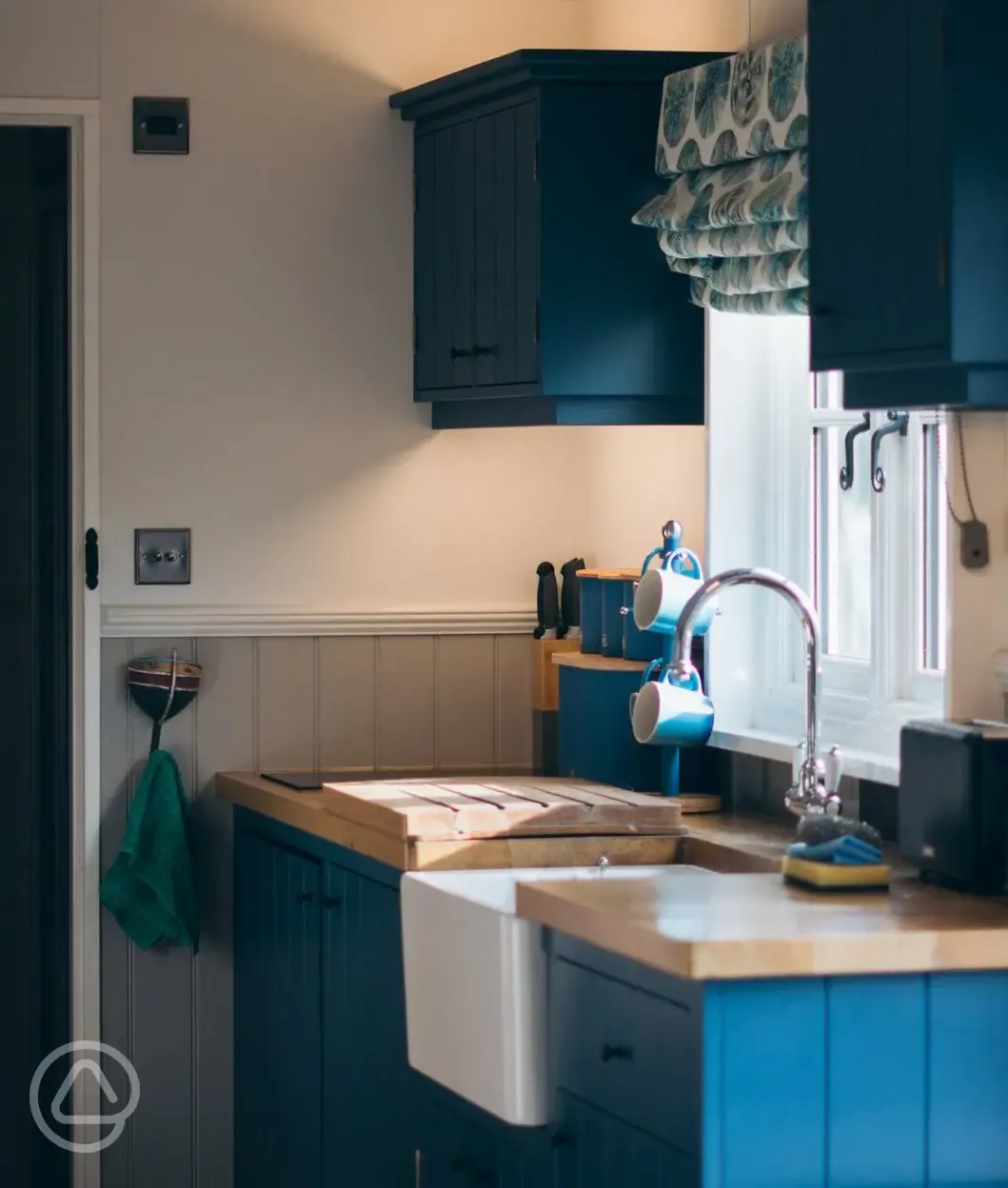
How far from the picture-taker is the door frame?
4254 mm

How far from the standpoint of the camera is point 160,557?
4.28 metres

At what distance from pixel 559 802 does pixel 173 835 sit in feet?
3.59

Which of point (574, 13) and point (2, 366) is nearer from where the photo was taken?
point (574, 13)

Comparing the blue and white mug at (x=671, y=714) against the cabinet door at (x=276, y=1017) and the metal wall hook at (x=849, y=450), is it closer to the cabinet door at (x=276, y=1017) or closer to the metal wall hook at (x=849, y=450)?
the metal wall hook at (x=849, y=450)

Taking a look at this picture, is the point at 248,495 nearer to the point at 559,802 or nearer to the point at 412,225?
the point at 412,225

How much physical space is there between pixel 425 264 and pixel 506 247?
0.42 m

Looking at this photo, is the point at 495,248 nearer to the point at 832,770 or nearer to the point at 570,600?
the point at 570,600

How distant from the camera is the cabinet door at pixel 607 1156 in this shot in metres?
2.47

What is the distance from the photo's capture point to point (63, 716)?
490 centimetres

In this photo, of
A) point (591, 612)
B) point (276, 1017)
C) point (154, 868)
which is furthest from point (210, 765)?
point (591, 612)

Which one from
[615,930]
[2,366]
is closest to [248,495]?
[2,366]

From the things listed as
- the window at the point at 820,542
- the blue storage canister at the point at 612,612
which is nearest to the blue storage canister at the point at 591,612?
the blue storage canister at the point at 612,612

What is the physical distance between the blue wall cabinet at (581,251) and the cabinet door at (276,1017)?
1021mm

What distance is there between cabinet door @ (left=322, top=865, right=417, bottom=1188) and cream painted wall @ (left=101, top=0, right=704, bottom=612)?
0.88 metres
